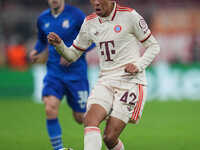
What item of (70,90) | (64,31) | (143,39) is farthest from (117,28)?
(70,90)

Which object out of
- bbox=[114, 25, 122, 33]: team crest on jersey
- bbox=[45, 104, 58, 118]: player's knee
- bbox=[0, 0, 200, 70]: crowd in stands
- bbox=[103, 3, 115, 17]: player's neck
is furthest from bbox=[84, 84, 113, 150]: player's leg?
bbox=[0, 0, 200, 70]: crowd in stands

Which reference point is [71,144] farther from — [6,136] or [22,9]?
[22,9]

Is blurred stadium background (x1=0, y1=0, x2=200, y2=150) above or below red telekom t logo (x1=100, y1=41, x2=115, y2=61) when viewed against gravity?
below

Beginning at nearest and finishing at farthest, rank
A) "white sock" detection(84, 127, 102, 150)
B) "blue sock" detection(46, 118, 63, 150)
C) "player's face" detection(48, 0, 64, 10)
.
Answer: "white sock" detection(84, 127, 102, 150) < "blue sock" detection(46, 118, 63, 150) < "player's face" detection(48, 0, 64, 10)

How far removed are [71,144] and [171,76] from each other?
28.4ft

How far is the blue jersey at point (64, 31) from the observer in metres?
8.40

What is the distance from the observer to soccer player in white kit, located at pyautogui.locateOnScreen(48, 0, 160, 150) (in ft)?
21.2

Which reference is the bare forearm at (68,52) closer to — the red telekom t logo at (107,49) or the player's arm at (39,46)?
the red telekom t logo at (107,49)

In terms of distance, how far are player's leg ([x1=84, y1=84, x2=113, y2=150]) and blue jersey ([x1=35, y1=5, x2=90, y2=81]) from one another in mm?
1787

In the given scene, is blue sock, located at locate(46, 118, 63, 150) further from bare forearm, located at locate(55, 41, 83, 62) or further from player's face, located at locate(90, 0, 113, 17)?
player's face, located at locate(90, 0, 113, 17)

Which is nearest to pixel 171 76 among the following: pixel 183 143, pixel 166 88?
pixel 166 88

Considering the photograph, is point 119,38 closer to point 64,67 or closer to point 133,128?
point 64,67

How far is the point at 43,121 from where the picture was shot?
504 inches

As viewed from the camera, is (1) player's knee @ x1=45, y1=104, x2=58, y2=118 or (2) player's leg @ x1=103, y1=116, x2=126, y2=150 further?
(1) player's knee @ x1=45, y1=104, x2=58, y2=118
